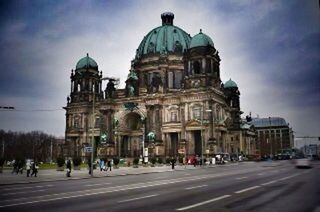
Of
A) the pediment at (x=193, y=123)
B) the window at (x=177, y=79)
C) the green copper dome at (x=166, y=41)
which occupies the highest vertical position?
the green copper dome at (x=166, y=41)

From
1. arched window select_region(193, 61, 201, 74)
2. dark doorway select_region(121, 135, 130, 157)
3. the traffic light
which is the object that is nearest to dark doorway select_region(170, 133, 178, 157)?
dark doorway select_region(121, 135, 130, 157)

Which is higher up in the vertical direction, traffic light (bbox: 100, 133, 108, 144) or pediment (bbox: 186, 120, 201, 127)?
pediment (bbox: 186, 120, 201, 127)

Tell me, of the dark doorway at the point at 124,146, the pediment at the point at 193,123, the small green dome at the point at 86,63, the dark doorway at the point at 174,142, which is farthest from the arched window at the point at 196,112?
the small green dome at the point at 86,63

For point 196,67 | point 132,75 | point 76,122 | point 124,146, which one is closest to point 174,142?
point 124,146

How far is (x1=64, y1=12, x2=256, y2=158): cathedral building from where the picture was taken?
253 ft

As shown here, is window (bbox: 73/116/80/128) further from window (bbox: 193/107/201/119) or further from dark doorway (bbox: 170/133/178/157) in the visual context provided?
window (bbox: 193/107/201/119)

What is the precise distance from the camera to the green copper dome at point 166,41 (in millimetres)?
94312

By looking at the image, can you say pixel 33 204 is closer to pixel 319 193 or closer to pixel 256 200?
pixel 256 200

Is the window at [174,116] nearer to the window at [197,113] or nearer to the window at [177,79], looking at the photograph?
the window at [197,113]

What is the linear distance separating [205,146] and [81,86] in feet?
133

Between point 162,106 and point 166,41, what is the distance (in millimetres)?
22094

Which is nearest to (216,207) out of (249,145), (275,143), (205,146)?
(205,146)

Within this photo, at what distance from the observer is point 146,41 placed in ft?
328

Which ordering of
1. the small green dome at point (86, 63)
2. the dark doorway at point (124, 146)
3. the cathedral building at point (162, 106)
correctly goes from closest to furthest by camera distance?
the cathedral building at point (162, 106) → the dark doorway at point (124, 146) → the small green dome at point (86, 63)
